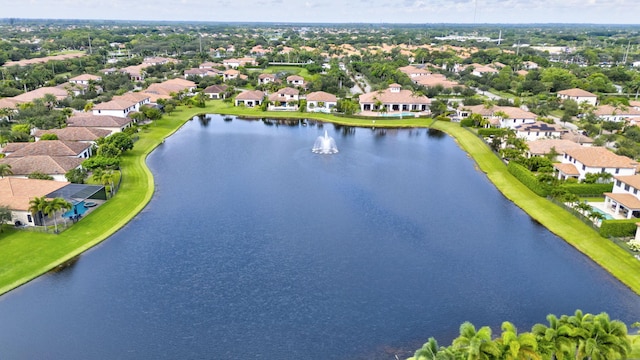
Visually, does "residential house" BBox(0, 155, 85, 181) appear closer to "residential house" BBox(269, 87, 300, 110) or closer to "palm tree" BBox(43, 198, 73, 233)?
"palm tree" BBox(43, 198, 73, 233)

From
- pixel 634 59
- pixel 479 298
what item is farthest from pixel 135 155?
pixel 634 59

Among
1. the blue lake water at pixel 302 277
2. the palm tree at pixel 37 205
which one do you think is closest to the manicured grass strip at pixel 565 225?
the blue lake water at pixel 302 277

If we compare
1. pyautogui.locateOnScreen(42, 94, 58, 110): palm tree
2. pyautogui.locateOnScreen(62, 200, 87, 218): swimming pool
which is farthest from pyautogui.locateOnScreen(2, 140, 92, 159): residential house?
pyautogui.locateOnScreen(42, 94, 58, 110): palm tree

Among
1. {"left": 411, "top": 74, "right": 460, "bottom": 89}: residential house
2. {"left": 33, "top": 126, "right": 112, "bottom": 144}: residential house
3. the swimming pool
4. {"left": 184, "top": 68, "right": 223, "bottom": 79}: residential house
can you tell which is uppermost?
{"left": 184, "top": 68, "right": 223, "bottom": 79}: residential house

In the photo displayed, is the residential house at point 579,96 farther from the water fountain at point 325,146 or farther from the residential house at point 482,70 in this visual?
the water fountain at point 325,146

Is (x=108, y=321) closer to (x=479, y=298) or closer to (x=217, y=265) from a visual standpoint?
(x=217, y=265)

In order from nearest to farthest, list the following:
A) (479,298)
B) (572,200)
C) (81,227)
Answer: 1. (479,298)
2. (81,227)
3. (572,200)
